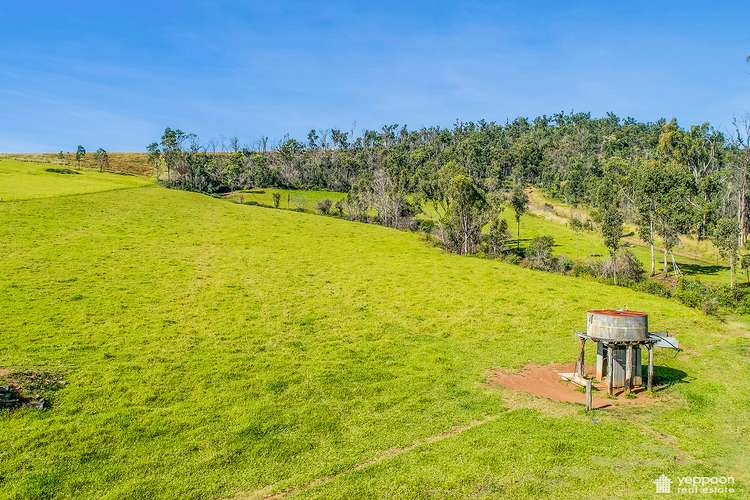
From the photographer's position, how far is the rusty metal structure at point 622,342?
25.8 m

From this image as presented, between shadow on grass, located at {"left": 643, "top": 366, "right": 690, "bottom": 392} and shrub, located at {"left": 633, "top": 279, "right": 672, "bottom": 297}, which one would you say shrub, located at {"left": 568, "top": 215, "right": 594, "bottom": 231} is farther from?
shadow on grass, located at {"left": 643, "top": 366, "right": 690, "bottom": 392}

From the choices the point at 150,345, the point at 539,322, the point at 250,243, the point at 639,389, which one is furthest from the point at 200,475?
the point at 250,243

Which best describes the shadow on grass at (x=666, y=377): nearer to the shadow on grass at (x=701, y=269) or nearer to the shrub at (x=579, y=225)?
the shadow on grass at (x=701, y=269)

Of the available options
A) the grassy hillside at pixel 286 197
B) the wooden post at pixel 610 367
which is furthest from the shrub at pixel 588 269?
the grassy hillside at pixel 286 197

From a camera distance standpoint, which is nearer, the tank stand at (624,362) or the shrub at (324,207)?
the tank stand at (624,362)

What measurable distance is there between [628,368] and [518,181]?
148811mm

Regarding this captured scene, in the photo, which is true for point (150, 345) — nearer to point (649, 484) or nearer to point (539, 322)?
point (649, 484)

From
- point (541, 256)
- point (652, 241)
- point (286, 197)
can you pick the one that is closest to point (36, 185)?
point (286, 197)

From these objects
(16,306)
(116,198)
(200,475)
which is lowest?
(200,475)

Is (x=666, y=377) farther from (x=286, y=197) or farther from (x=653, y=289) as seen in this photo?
(x=286, y=197)

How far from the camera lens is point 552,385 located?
2709 cm

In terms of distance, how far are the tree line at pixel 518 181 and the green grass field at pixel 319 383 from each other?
24.1m

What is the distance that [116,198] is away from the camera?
8662cm

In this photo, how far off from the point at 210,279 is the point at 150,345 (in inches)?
663
